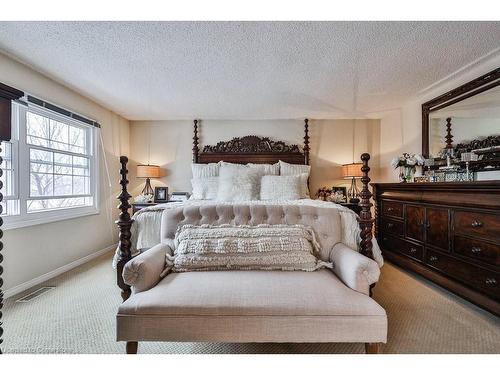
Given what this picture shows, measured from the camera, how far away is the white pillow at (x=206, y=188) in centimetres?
350

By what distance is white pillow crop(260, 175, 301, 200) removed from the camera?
3303mm

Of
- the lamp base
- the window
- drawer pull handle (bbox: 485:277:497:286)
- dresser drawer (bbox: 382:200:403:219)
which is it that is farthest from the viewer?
Result: the lamp base

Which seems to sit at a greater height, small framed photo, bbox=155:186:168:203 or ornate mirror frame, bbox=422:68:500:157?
ornate mirror frame, bbox=422:68:500:157

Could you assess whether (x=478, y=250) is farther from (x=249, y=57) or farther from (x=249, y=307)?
(x=249, y=57)

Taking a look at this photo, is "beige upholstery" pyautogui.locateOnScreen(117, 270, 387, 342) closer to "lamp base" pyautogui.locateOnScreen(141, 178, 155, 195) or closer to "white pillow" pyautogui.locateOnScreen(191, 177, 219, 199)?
"white pillow" pyautogui.locateOnScreen(191, 177, 219, 199)

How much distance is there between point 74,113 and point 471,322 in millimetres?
4540

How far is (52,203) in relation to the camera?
288 centimetres

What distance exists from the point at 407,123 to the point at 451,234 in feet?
6.96

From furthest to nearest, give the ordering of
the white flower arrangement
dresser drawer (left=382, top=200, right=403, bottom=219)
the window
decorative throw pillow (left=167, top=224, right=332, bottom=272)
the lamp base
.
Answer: the lamp base
the white flower arrangement
dresser drawer (left=382, top=200, right=403, bottom=219)
the window
decorative throw pillow (left=167, top=224, right=332, bottom=272)

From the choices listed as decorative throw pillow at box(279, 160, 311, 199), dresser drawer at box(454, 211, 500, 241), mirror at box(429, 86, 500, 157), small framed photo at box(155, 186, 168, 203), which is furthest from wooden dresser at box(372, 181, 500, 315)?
small framed photo at box(155, 186, 168, 203)

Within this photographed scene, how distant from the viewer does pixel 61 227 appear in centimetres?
287

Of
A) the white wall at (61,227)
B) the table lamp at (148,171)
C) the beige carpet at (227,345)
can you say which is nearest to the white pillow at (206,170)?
the table lamp at (148,171)

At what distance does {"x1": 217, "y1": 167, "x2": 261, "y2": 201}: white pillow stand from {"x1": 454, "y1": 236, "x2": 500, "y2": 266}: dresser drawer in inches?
85.6
